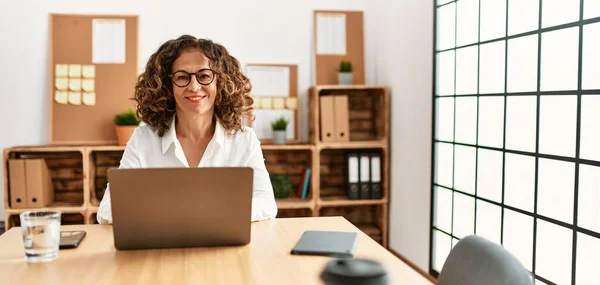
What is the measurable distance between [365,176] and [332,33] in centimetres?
111

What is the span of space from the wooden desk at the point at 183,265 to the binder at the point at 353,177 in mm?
2516

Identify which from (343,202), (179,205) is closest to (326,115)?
(343,202)

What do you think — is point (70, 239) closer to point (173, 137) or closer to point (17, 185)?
point (173, 137)

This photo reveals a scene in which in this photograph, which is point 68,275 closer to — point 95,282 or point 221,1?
point 95,282

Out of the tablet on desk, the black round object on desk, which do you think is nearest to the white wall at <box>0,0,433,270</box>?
the tablet on desk

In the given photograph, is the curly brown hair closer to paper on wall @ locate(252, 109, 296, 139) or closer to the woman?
the woman

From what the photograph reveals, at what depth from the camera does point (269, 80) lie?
4391 millimetres

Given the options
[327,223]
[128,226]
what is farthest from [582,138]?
[128,226]

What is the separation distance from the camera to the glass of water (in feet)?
4.89

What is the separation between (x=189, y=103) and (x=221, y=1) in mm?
2329

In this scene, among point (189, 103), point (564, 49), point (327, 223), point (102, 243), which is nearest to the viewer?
point (102, 243)

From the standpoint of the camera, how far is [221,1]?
4328 millimetres

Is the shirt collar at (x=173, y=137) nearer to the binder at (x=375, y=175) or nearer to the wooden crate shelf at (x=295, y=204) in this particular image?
the wooden crate shelf at (x=295, y=204)

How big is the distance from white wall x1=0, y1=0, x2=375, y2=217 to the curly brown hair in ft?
6.57
